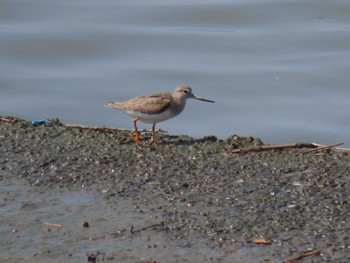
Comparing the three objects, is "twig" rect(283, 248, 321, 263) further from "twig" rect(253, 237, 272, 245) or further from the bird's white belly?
the bird's white belly

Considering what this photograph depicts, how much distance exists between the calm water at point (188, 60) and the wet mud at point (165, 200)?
91.6 inches

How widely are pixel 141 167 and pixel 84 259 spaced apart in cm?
160

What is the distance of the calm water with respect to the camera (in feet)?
33.2

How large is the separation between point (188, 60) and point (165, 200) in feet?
18.3

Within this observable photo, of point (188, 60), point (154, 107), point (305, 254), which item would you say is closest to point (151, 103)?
point (154, 107)

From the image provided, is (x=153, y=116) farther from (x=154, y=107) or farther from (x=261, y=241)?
(x=261, y=241)

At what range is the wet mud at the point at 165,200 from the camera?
5598 mm

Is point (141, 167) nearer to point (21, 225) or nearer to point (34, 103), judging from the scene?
point (21, 225)

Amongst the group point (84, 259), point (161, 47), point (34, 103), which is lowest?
point (84, 259)

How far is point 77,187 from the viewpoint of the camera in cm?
671

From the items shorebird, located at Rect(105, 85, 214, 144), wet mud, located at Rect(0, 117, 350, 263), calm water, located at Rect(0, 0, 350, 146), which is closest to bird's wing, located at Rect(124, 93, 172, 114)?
shorebird, located at Rect(105, 85, 214, 144)

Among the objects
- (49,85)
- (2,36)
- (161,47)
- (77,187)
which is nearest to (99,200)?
(77,187)

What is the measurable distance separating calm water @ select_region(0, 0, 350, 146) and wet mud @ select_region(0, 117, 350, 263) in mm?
2325

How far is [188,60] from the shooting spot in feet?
38.5
